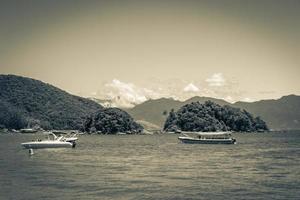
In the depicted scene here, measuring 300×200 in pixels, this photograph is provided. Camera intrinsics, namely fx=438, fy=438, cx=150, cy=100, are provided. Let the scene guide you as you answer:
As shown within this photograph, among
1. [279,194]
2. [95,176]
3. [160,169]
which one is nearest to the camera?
[279,194]

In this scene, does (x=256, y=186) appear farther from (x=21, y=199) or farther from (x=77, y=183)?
(x=21, y=199)

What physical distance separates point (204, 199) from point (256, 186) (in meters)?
12.3

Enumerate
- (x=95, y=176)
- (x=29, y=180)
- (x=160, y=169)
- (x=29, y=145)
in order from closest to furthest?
(x=29, y=180) < (x=95, y=176) < (x=160, y=169) < (x=29, y=145)

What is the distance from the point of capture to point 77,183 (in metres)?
59.6

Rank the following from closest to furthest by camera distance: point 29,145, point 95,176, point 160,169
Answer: point 95,176 → point 160,169 → point 29,145

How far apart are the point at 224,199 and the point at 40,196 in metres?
20.7

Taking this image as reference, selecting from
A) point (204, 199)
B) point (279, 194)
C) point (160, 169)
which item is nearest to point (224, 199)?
point (204, 199)

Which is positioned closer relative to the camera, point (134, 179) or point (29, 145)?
point (134, 179)

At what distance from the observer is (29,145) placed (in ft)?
466

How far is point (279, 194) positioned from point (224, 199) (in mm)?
7986

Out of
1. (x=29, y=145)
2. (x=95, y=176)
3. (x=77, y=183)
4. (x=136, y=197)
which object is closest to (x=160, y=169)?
(x=95, y=176)

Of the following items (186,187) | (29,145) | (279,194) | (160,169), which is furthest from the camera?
(29,145)

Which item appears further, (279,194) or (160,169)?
(160,169)

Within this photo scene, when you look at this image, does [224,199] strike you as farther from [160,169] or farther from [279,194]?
Result: [160,169]
